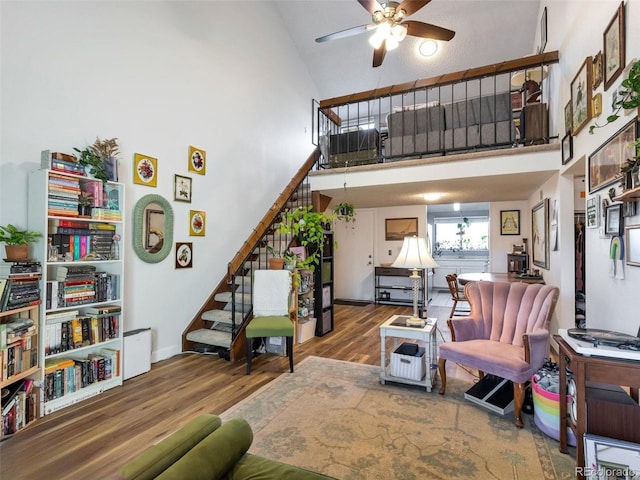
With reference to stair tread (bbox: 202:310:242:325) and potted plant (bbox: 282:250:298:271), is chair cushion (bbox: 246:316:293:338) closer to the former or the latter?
stair tread (bbox: 202:310:242:325)

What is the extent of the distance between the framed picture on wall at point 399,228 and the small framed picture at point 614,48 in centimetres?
501

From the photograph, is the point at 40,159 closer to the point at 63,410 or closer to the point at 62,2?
the point at 62,2

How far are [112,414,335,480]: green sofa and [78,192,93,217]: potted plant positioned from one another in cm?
236

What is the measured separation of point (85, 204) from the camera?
9.05ft

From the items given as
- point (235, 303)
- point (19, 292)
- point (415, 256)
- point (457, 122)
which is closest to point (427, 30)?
point (457, 122)

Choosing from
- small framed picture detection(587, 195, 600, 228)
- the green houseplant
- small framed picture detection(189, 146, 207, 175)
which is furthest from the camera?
small framed picture detection(189, 146, 207, 175)

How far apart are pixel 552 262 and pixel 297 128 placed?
15.8 feet

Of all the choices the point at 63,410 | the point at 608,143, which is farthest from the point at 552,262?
the point at 63,410

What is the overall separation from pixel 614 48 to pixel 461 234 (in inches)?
320

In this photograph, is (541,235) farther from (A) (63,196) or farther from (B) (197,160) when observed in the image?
(A) (63,196)

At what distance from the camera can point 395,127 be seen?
4.59 m

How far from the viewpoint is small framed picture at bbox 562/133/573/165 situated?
3.07m

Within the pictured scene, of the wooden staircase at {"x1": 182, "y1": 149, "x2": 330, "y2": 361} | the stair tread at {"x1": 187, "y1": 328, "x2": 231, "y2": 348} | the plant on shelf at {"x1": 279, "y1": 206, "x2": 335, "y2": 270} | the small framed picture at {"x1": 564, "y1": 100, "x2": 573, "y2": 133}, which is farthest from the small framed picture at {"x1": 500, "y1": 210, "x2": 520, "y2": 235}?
the stair tread at {"x1": 187, "y1": 328, "x2": 231, "y2": 348}

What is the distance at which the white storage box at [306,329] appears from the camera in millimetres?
4363
